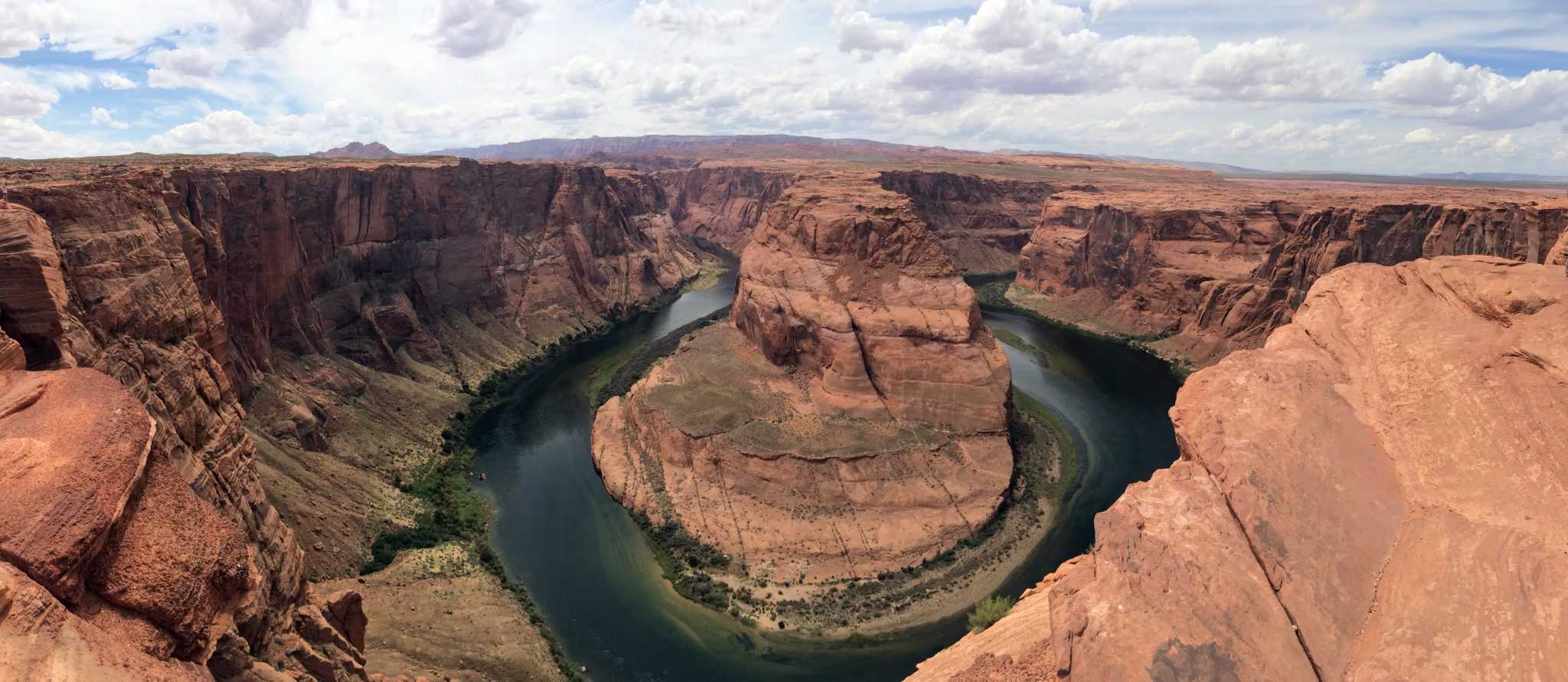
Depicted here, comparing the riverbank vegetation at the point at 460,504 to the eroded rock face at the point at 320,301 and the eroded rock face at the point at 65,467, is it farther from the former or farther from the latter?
the eroded rock face at the point at 65,467

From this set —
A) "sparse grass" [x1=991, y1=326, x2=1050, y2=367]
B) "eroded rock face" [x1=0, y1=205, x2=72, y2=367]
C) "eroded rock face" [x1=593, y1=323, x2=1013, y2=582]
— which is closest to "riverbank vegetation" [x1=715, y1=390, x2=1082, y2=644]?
"eroded rock face" [x1=593, y1=323, x2=1013, y2=582]

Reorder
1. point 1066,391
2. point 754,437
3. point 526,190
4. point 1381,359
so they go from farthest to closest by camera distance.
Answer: point 526,190
point 1066,391
point 754,437
point 1381,359

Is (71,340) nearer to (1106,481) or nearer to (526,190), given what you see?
(1106,481)

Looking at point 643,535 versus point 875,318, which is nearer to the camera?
point 643,535

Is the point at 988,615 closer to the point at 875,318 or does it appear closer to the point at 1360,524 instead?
the point at 1360,524

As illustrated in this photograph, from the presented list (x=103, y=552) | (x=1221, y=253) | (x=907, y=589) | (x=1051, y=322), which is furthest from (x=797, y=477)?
(x=1221, y=253)

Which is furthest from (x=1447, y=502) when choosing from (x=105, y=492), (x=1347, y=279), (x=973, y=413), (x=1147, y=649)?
(x=973, y=413)

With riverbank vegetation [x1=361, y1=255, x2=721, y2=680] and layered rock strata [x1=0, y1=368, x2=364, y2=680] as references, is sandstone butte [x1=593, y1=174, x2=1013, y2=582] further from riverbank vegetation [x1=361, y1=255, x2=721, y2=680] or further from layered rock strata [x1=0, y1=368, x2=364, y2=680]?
layered rock strata [x1=0, y1=368, x2=364, y2=680]
